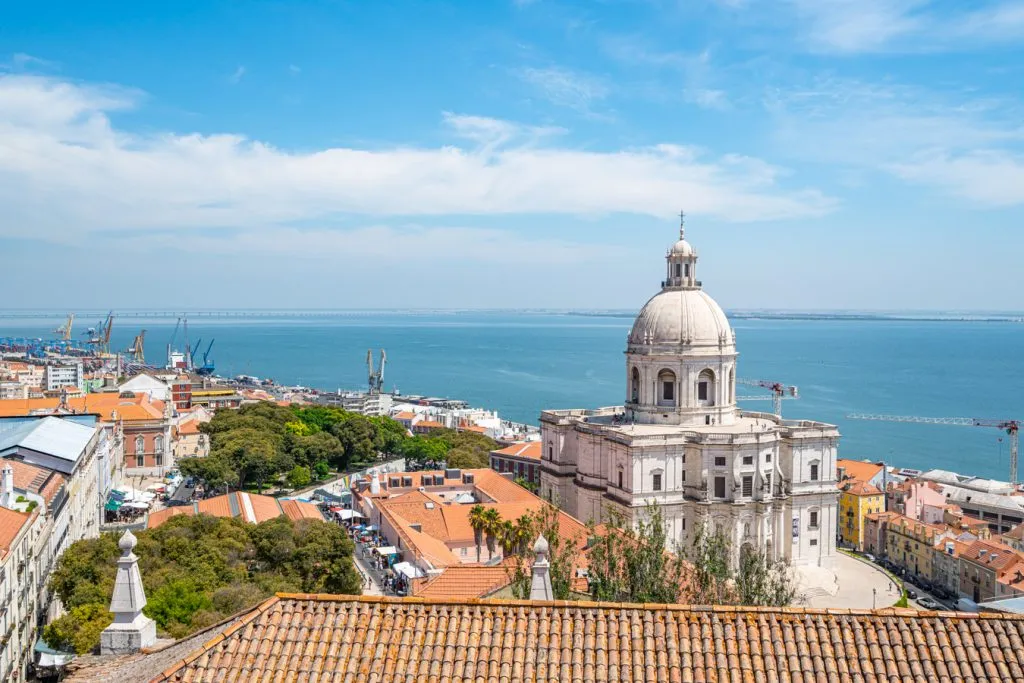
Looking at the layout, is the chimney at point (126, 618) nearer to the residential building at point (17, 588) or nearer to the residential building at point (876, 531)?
the residential building at point (17, 588)

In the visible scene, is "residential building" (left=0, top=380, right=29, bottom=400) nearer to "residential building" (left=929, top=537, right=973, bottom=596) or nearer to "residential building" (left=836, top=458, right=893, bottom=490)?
"residential building" (left=836, top=458, right=893, bottom=490)

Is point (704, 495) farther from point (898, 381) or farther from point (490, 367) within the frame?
point (490, 367)

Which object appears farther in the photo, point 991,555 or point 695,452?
point 991,555

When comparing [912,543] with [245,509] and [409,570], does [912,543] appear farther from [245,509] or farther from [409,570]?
[245,509]

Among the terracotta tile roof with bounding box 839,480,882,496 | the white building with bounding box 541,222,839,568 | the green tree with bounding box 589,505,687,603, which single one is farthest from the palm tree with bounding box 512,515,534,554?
the terracotta tile roof with bounding box 839,480,882,496

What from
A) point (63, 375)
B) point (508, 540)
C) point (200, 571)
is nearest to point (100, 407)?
point (200, 571)

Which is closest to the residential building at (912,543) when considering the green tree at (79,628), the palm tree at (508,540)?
the palm tree at (508,540)
